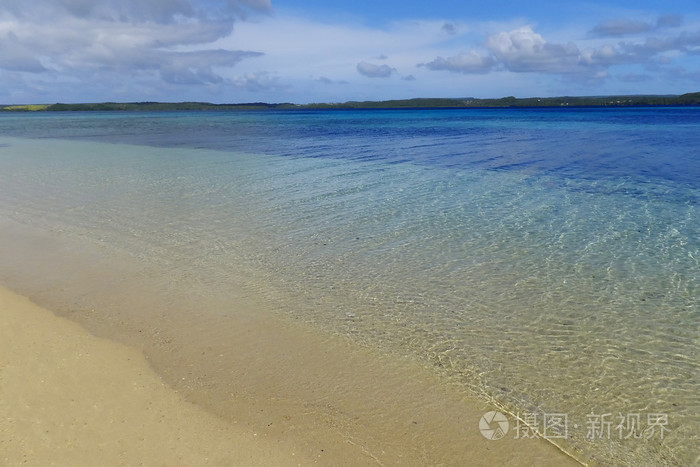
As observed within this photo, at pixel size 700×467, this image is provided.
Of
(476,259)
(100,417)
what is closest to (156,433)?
(100,417)

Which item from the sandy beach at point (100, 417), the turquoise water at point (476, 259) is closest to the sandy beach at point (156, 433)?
the sandy beach at point (100, 417)

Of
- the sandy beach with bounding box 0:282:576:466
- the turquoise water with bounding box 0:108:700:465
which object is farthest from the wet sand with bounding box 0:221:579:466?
the turquoise water with bounding box 0:108:700:465

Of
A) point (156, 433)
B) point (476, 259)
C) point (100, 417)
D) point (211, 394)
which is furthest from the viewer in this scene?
point (476, 259)

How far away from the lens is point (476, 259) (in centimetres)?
890

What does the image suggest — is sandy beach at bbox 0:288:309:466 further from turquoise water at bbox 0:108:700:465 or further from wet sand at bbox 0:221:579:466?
turquoise water at bbox 0:108:700:465

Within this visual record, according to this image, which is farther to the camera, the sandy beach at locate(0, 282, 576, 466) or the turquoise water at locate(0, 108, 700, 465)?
the turquoise water at locate(0, 108, 700, 465)

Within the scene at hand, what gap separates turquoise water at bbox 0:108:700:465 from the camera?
5141mm

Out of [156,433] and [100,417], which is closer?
[156,433]

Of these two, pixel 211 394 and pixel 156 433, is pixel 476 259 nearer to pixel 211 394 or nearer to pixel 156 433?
pixel 211 394

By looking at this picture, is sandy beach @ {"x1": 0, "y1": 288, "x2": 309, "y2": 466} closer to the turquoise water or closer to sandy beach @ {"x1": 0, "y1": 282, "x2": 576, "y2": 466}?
sandy beach @ {"x1": 0, "y1": 282, "x2": 576, "y2": 466}

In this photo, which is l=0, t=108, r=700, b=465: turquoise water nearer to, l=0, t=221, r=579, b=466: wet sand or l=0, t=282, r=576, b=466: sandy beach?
l=0, t=221, r=579, b=466: wet sand

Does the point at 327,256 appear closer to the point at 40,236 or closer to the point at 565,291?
the point at 565,291

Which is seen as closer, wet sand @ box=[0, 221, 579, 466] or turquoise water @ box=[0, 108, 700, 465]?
wet sand @ box=[0, 221, 579, 466]

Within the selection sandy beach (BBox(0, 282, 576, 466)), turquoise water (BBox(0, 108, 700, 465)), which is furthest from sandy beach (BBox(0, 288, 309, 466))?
turquoise water (BBox(0, 108, 700, 465))
